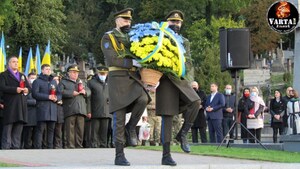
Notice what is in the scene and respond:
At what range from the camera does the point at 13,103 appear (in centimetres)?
1944

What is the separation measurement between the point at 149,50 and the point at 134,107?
0.94 metres

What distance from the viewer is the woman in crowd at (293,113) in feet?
67.0

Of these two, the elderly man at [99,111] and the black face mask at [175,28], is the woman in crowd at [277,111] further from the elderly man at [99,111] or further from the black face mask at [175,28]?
the black face mask at [175,28]

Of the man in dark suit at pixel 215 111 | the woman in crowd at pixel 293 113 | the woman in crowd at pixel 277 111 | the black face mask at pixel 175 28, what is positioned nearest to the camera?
the black face mask at pixel 175 28

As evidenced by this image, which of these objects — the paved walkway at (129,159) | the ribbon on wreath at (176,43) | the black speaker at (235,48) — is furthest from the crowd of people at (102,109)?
the black speaker at (235,48)

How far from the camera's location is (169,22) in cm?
1262

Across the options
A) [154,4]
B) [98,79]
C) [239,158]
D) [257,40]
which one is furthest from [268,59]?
[239,158]

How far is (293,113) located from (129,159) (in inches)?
316

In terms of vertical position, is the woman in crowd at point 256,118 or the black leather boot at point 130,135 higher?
the woman in crowd at point 256,118

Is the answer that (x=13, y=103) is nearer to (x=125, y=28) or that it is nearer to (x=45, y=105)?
(x=45, y=105)

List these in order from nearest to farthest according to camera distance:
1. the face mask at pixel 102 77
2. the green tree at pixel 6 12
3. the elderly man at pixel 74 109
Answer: the elderly man at pixel 74 109
the face mask at pixel 102 77
the green tree at pixel 6 12

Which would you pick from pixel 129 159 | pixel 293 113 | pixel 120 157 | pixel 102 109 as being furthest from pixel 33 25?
pixel 120 157

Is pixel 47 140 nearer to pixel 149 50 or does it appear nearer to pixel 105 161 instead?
pixel 105 161

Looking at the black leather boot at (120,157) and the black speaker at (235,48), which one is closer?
the black leather boot at (120,157)
